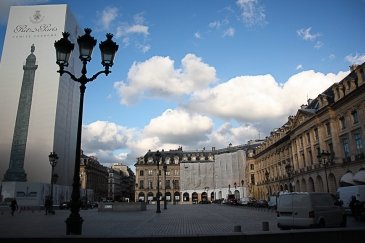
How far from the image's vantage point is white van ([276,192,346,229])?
15875 millimetres

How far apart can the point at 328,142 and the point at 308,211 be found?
3899cm

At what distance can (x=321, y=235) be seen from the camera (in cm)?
836

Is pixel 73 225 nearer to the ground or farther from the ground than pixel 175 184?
nearer to the ground

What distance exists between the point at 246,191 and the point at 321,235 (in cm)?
9169

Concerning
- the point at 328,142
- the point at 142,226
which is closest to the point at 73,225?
the point at 142,226

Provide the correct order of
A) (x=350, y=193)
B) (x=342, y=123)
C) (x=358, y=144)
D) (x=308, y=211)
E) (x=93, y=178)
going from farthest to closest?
(x=93, y=178)
(x=342, y=123)
(x=358, y=144)
(x=350, y=193)
(x=308, y=211)

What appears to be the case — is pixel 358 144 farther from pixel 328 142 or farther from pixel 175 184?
pixel 175 184

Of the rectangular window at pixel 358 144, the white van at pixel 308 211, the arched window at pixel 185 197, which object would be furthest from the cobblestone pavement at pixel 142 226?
the arched window at pixel 185 197

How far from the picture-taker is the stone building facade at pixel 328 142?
4256cm

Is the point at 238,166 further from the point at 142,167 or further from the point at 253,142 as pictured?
the point at 142,167

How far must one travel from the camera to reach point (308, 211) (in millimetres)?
15867

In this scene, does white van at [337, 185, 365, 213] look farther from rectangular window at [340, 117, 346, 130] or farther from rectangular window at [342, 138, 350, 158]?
rectangular window at [340, 117, 346, 130]

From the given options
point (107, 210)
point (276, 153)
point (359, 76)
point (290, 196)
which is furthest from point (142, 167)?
point (290, 196)

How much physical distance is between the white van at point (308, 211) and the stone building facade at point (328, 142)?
22285 millimetres
